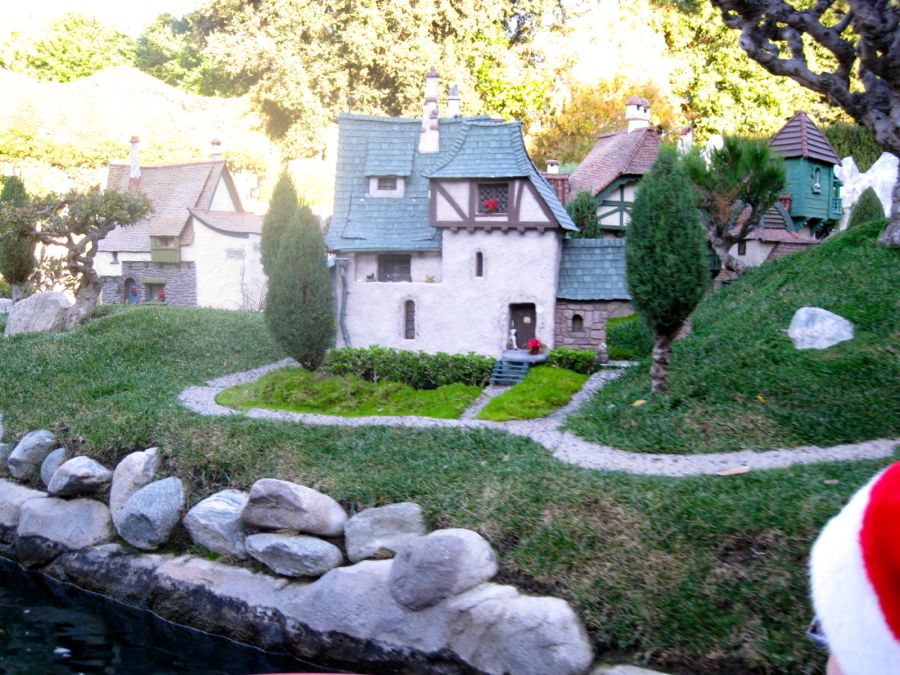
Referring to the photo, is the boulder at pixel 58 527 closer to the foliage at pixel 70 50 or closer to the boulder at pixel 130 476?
the boulder at pixel 130 476

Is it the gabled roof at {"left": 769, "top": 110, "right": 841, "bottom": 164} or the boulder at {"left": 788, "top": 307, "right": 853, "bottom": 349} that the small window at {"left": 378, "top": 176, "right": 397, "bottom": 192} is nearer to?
the boulder at {"left": 788, "top": 307, "right": 853, "bottom": 349}

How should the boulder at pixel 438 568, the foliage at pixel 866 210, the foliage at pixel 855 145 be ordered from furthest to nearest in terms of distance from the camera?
1. the foliage at pixel 855 145
2. the foliage at pixel 866 210
3. the boulder at pixel 438 568

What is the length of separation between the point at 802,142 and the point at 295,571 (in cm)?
2467

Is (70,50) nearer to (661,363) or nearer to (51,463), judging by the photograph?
(51,463)

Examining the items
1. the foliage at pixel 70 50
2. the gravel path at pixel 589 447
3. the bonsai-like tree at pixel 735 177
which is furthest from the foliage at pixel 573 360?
the foliage at pixel 70 50

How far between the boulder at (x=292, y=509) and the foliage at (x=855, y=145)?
35.0 metres

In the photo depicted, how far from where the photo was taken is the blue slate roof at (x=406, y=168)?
19.5m

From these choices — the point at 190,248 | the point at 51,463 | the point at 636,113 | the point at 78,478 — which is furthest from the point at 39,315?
the point at 636,113

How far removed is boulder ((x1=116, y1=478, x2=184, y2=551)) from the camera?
42.0 ft

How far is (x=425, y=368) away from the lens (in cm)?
1850

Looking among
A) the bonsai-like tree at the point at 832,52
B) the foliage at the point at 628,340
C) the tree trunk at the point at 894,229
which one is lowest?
the foliage at the point at 628,340

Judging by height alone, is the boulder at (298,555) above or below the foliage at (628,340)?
below

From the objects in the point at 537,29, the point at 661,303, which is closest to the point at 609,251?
the point at 661,303

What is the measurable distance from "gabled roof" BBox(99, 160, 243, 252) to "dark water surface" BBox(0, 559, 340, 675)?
21.5 m
